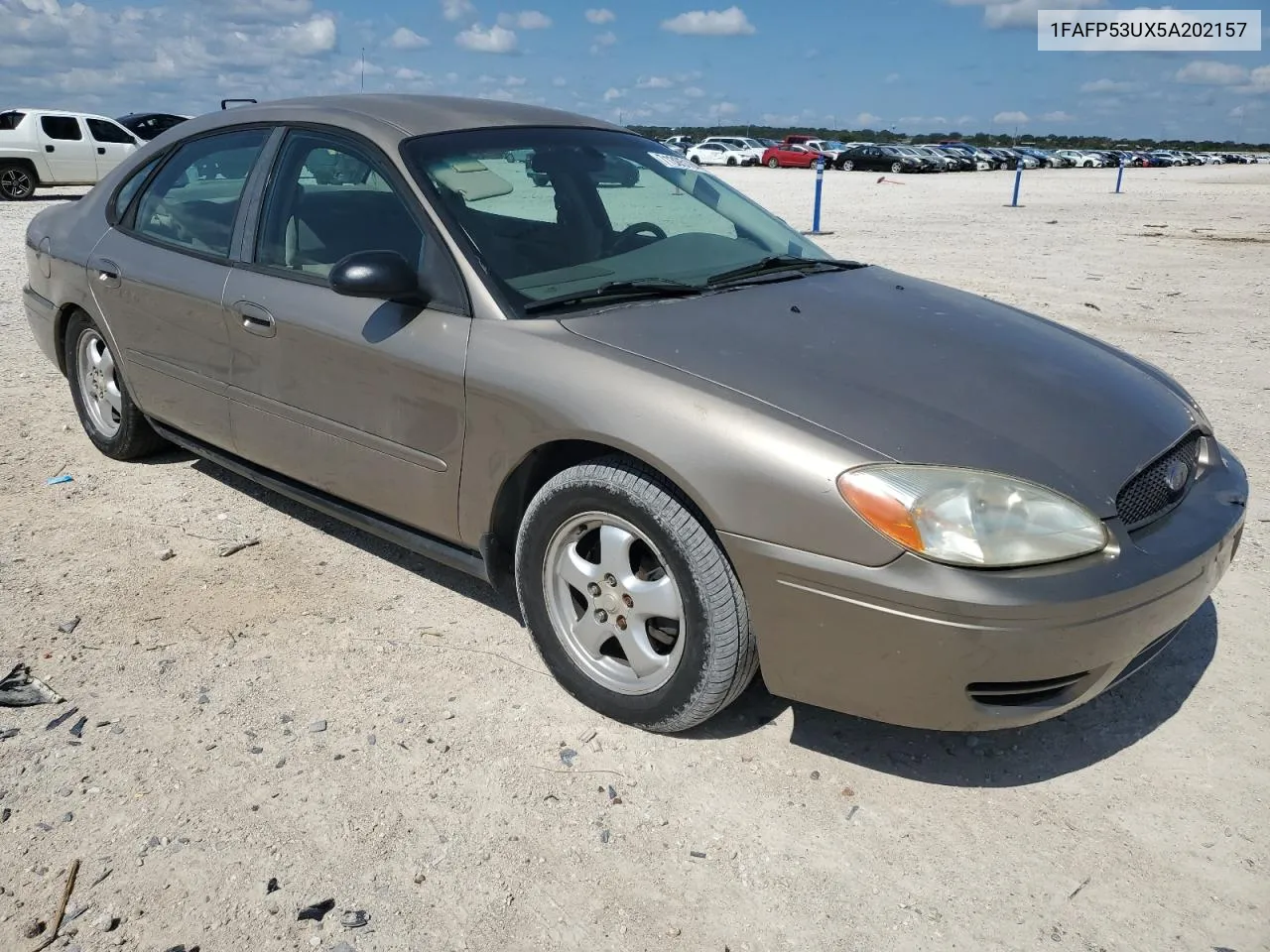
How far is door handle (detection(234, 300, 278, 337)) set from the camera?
3.43m

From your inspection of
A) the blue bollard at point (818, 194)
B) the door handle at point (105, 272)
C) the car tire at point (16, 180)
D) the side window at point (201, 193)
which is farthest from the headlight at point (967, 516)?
the car tire at point (16, 180)

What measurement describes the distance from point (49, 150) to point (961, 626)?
21.1 metres

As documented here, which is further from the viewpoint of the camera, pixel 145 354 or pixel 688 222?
pixel 145 354

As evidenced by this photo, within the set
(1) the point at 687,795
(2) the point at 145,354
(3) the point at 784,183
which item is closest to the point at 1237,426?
(1) the point at 687,795

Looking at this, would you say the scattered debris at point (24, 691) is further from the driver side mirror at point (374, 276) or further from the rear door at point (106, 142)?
the rear door at point (106, 142)

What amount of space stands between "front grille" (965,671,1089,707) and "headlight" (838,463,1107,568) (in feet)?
0.95

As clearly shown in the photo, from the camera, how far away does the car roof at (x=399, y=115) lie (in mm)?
3361

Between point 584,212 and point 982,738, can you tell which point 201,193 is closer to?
point 584,212

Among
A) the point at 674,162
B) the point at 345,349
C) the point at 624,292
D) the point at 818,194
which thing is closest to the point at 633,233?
the point at 624,292

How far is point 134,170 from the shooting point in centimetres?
440

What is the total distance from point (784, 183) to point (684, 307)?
29972 millimetres

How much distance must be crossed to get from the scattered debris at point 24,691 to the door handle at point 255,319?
1.29m

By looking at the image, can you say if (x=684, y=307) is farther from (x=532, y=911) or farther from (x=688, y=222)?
(x=532, y=911)

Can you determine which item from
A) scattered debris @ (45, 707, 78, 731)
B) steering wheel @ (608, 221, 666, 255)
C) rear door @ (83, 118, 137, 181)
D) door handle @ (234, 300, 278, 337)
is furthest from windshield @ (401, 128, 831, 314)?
rear door @ (83, 118, 137, 181)
